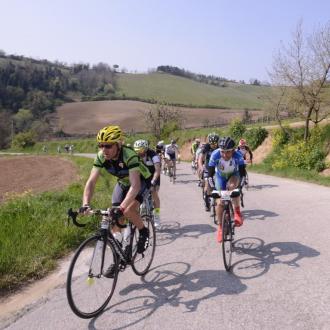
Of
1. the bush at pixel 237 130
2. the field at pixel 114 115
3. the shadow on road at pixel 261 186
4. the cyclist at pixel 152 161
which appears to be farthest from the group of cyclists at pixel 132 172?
the field at pixel 114 115

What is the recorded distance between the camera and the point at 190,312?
4.89 metres

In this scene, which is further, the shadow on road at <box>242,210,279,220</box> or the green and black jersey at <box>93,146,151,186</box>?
the shadow on road at <box>242,210,279,220</box>

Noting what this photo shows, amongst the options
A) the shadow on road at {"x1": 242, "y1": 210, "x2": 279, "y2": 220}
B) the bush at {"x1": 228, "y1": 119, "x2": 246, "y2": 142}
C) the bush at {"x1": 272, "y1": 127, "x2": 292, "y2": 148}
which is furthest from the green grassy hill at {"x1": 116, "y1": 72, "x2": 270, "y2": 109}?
the shadow on road at {"x1": 242, "y1": 210, "x2": 279, "y2": 220}

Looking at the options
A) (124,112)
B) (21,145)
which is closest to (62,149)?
(21,145)

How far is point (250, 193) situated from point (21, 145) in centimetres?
7782

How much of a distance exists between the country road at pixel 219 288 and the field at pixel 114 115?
67.3 meters

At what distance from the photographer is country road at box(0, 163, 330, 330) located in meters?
4.69

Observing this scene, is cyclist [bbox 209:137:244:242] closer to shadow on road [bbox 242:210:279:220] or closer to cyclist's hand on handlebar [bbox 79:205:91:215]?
shadow on road [bbox 242:210:279:220]

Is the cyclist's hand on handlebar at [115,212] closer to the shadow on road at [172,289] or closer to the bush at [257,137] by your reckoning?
the shadow on road at [172,289]

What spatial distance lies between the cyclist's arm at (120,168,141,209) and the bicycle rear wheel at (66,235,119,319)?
51 cm

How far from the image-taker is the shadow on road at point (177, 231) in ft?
28.1

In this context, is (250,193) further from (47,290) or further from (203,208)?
(47,290)

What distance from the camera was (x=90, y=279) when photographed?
519cm

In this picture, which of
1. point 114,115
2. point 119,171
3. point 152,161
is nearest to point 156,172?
point 152,161
